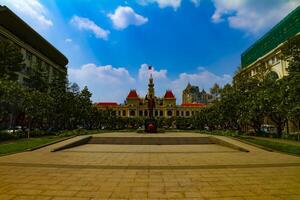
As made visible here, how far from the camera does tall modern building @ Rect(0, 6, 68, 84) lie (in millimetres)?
49781

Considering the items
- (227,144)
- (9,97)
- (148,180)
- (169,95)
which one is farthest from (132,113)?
(148,180)

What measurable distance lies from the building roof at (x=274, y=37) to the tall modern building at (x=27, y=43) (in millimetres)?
54790

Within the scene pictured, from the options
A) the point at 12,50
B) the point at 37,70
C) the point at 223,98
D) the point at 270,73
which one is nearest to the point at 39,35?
the point at 37,70

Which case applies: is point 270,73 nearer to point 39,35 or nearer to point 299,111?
point 299,111

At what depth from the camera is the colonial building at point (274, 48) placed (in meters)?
55.7

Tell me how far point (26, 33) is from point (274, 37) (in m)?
59.7

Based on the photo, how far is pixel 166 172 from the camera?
11500 mm

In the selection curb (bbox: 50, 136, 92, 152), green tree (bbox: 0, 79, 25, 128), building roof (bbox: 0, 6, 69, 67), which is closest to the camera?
curb (bbox: 50, 136, 92, 152)

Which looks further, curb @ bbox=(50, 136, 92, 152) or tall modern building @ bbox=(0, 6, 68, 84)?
tall modern building @ bbox=(0, 6, 68, 84)

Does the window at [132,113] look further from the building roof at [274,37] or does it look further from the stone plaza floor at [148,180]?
the stone plaza floor at [148,180]

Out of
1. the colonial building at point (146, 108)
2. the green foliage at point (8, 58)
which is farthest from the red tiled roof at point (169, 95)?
the green foliage at point (8, 58)

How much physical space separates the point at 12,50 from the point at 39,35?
23456 mm

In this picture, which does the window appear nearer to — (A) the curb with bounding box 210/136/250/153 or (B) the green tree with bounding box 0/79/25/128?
(B) the green tree with bounding box 0/79/25/128

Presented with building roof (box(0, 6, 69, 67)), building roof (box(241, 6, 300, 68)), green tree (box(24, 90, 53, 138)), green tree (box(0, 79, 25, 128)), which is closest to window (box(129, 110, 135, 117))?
building roof (box(0, 6, 69, 67))
